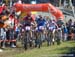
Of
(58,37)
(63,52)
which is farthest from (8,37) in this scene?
(63,52)

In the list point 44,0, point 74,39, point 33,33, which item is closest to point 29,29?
point 33,33

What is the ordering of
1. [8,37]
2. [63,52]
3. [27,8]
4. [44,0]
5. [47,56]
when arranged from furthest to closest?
[44,0]
[27,8]
[8,37]
[63,52]
[47,56]

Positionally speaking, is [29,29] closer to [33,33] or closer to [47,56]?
[33,33]

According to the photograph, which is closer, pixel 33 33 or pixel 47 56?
pixel 47 56

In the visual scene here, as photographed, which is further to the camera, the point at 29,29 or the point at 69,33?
the point at 69,33

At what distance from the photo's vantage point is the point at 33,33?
22.0 m

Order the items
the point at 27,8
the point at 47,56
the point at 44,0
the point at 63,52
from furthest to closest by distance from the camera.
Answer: the point at 44,0, the point at 27,8, the point at 63,52, the point at 47,56

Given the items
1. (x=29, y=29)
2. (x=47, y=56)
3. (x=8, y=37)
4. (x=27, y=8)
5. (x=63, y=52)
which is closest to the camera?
(x=47, y=56)

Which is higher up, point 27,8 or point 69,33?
point 27,8

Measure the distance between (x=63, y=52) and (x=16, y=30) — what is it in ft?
19.7

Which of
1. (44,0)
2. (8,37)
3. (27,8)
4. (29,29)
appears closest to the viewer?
(29,29)

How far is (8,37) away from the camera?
22.9 meters

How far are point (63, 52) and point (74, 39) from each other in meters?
7.86

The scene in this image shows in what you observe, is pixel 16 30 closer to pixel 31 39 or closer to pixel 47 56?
pixel 31 39
